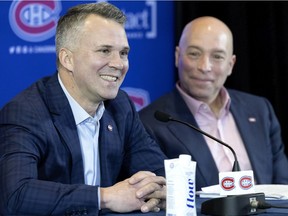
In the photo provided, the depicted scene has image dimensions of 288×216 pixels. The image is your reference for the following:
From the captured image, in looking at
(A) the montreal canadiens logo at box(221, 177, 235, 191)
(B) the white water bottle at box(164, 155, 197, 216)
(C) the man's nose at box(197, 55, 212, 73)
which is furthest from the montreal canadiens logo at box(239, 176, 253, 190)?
(C) the man's nose at box(197, 55, 212, 73)

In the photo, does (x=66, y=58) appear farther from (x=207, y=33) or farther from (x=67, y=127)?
(x=207, y=33)

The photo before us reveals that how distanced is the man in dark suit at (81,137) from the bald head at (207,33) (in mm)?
1023

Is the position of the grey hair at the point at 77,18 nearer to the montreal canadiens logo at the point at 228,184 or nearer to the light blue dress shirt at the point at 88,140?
the light blue dress shirt at the point at 88,140

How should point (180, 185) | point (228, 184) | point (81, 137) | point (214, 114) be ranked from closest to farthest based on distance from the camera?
point (180, 185), point (228, 184), point (81, 137), point (214, 114)

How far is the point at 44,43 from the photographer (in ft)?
13.6

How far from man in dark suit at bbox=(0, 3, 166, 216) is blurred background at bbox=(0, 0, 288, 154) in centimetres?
94

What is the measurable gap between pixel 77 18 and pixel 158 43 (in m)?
1.64

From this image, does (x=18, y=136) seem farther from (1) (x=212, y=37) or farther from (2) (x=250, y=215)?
(1) (x=212, y=37)

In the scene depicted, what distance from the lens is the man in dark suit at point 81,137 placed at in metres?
2.59

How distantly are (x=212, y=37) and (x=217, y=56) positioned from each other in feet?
0.39

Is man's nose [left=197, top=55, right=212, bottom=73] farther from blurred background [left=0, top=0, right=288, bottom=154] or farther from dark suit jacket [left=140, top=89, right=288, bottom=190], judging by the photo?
blurred background [left=0, top=0, right=288, bottom=154]

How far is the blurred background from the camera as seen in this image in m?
4.08

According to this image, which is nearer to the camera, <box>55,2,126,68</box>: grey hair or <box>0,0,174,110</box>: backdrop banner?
<box>55,2,126,68</box>: grey hair

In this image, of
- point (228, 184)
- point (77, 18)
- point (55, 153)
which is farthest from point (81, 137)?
point (228, 184)
